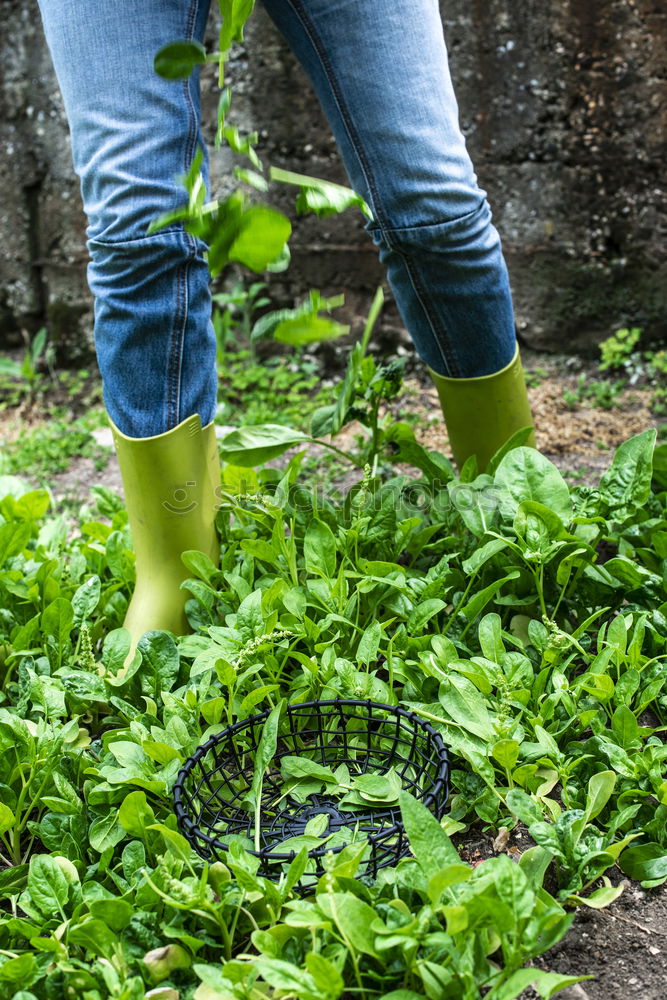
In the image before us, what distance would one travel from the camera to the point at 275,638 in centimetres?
127

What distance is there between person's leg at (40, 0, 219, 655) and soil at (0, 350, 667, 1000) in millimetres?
721

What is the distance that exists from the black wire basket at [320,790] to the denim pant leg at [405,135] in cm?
73

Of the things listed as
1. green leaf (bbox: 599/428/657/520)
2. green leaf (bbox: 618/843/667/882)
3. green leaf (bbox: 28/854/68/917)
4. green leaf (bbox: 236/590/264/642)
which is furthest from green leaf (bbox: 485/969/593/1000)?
green leaf (bbox: 599/428/657/520)

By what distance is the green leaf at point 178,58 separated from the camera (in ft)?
2.71

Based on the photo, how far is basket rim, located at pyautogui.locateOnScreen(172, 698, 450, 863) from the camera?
973 mm

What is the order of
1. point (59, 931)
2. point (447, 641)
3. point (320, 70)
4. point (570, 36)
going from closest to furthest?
point (59, 931)
point (447, 641)
point (320, 70)
point (570, 36)

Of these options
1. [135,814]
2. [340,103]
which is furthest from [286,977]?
[340,103]

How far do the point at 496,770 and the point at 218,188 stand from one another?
2.40 metres

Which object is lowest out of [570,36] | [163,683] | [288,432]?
[163,683]

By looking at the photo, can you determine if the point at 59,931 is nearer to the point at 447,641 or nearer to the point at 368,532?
the point at 447,641

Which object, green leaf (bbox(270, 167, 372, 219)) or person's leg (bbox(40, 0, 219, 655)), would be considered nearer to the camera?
green leaf (bbox(270, 167, 372, 219))

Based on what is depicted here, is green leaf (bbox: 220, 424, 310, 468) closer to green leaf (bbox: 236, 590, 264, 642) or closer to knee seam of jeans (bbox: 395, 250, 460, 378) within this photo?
knee seam of jeans (bbox: 395, 250, 460, 378)

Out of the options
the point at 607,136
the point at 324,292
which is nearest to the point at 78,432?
the point at 324,292

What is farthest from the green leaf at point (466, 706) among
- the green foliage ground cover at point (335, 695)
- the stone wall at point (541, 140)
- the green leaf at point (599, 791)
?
the stone wall at point (541, 140)
